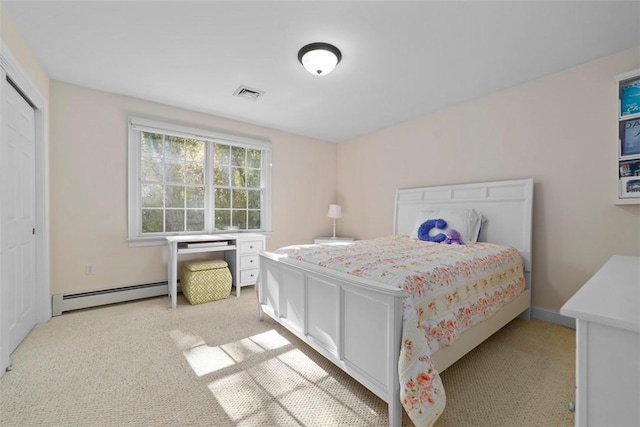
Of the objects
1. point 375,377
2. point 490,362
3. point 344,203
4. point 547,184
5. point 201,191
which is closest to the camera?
point 375,377

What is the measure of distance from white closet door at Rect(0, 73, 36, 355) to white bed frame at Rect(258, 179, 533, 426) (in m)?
1.79

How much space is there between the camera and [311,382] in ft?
5.64

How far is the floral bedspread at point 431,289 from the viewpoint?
126cm

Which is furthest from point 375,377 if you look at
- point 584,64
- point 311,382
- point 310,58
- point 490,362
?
point 584,64

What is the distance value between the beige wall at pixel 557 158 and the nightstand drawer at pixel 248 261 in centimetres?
264

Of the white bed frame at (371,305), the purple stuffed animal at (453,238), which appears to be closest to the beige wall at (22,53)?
the white bed frame at (371,305)

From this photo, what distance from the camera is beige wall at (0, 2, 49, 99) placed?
184cm

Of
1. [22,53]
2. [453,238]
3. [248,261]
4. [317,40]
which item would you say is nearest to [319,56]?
[317,40]

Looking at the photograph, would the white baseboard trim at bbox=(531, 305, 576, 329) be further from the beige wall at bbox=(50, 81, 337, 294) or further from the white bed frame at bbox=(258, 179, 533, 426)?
the beige wall at bbox=(50, 81, 337, 294)

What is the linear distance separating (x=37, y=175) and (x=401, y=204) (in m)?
4.10

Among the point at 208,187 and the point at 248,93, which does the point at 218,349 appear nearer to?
the point at 208,187

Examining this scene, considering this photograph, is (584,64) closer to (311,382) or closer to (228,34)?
(228,34)

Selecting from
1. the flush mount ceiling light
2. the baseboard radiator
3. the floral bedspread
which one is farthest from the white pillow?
the baseboard radiator

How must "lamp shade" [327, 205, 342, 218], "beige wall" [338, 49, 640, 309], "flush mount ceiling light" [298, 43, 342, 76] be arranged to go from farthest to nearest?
"lamp shade" [327, 205, 342, 218] → "beige wall" [338, 49, 640, 309] → "flush mount ceiling light" [298, 43, 342, 76]
